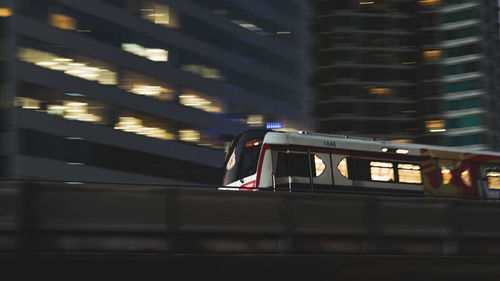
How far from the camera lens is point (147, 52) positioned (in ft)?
144

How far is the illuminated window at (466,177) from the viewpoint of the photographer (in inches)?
821

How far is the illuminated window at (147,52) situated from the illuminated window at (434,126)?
4117 centimetres

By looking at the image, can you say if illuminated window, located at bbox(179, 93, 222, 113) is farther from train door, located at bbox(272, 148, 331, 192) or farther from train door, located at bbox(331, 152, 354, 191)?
train door, located at bbox(272, 148, 331, 192)

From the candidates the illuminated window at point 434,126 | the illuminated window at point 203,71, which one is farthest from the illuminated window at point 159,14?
the illuminated window at point 434,126

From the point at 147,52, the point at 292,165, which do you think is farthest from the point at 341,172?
the point at 147,52

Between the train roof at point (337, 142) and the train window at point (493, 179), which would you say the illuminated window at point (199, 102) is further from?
the train window at point (493, 179)

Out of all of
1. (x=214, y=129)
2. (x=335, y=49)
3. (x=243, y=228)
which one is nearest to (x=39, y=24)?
(x=214, y=129)

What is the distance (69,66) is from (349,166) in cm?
2485

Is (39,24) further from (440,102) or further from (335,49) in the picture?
(440,102)

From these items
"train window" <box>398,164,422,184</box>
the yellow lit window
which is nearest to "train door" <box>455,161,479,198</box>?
"train window" <box>398,164,422,184</box>

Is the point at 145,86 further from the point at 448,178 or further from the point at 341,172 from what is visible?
the point at 448,178

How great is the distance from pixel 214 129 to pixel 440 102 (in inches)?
1507

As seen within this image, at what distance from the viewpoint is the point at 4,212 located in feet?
29.2

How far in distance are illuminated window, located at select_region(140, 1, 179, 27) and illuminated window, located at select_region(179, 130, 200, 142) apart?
845 cm
